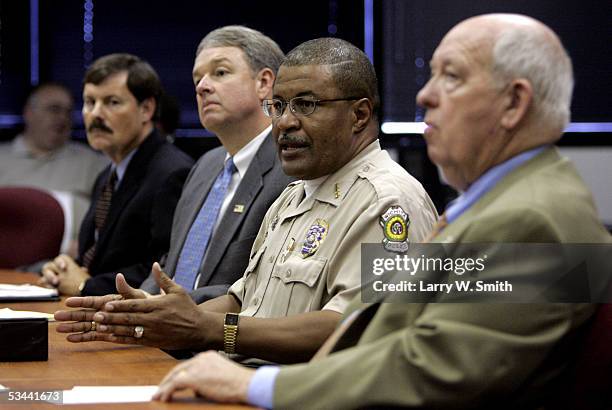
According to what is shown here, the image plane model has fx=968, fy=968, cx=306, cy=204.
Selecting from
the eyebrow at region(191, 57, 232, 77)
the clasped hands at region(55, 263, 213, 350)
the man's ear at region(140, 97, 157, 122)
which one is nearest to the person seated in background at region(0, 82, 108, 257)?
the man's ear at region(140, 97, 157, 122)

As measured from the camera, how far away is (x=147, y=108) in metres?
4.33

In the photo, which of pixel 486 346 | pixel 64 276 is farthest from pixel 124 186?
pixel 486 346

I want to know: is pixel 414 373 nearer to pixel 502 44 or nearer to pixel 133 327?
pixel 502 44

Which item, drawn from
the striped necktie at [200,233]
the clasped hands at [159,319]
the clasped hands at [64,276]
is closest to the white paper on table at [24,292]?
the clasped hands at [64,276]

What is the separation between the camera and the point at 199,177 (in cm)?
370

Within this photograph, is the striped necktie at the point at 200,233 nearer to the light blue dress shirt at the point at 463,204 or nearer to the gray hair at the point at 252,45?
the gray hair at the point at 252,45

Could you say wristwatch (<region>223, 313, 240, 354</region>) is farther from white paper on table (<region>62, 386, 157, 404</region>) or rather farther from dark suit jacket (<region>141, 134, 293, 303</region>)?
dark suit jacket (<region>141, 134, 293, 303</region>)

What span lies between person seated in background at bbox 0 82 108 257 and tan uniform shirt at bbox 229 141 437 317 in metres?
3.76

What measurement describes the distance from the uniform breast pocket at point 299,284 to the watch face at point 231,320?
186 mm

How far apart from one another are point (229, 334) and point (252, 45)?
5.04 ft

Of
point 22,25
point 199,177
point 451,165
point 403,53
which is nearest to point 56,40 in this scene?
point 22,25

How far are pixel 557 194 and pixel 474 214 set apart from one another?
0.50 feet

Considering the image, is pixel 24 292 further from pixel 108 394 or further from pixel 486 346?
pixel 486 346

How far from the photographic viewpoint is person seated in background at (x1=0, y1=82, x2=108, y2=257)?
6168 millimetres
